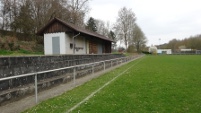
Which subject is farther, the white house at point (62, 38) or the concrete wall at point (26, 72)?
the white house at point (62, 38)

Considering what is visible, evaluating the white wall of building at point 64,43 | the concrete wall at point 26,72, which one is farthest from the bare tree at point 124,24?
the concrete wall at point 26,72

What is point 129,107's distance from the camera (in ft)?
18.0

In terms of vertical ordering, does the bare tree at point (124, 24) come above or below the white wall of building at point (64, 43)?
above

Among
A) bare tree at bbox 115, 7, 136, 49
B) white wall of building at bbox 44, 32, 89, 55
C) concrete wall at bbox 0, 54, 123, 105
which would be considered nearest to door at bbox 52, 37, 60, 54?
white wall of building at bbox 44, 32, 89, 55

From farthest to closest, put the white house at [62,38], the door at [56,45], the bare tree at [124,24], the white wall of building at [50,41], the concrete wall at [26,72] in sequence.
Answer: the bare tree at [124,24]
the door at [56,45]
the white wall of building at [50,41]
the white house at [62,38]
the concrete wall at [26,72]

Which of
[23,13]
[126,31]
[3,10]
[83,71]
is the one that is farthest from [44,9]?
[126,31]

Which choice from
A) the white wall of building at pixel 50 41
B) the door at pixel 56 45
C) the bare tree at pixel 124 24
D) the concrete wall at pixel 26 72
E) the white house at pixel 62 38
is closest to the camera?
the concrete wall at pixel 26 72

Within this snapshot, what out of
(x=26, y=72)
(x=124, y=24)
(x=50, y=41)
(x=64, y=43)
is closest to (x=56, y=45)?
(x=50, y=41)

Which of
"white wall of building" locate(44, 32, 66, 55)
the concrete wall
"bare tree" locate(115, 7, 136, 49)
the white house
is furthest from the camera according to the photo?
"bare tree" locate(115, 7, 136, 49)

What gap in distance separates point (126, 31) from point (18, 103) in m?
54.1

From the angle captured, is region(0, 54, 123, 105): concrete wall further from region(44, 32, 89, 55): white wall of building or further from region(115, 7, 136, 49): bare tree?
region(115, 7, 136, 49): bare tree

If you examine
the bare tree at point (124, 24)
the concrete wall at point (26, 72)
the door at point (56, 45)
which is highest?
the bare tree at point (124, 24)

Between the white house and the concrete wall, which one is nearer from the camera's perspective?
the concrete wall

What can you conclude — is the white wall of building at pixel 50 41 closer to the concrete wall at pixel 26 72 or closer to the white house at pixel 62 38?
the white house at pixel 62 38
